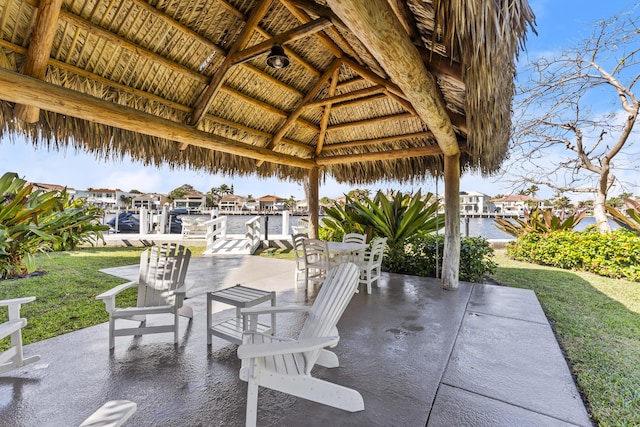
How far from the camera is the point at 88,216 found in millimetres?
7332

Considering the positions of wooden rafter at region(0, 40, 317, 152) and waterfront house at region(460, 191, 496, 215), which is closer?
wooden rafter at region(0, 40, 317, 152)

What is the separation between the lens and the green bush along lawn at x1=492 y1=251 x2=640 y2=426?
1.98m

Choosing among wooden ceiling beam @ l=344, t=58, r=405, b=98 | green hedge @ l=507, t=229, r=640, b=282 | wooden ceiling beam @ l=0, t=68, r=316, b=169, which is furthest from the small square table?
green hedge @ l=507, t=229, r=640, b=282

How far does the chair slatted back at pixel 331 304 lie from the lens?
175 centimetres

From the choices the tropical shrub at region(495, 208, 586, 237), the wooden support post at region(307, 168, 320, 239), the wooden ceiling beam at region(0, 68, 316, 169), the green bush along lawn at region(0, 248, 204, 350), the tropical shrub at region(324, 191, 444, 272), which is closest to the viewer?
the wooden ceiling beam at region(0, 68, 316, 169)

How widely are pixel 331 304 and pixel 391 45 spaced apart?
1.72 m

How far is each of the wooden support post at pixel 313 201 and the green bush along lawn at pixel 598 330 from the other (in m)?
3.89

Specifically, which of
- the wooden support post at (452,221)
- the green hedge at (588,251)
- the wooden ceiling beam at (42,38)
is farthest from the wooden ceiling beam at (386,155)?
the wooden ceiling beam at (42,38)

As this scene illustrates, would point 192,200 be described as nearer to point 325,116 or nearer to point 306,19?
point 325,116

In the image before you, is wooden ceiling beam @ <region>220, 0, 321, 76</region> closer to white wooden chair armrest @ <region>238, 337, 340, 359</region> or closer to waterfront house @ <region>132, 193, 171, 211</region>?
white wooden chair armrest @ <region>238, 337, 340, 359</region>

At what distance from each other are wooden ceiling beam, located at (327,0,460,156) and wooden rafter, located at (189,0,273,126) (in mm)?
2127

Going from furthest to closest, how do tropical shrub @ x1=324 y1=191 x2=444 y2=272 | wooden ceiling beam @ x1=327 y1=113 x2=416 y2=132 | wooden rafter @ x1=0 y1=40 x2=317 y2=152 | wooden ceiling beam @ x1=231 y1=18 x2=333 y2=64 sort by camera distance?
1. tropical shrub @ x1=324 y1=191 x2=444 y2=272
2. wooden ceiling beam @ x1=327 y1=113 x2=416 y2=132
3. wooden ceiling beam @ x1=231 y1=18 x2=333 y2=64
4. wooden rafter @ x1=0 y1=40 x2=317 y2=152

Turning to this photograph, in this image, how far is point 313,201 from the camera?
22.7ft

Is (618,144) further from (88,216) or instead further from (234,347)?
(88,216)
